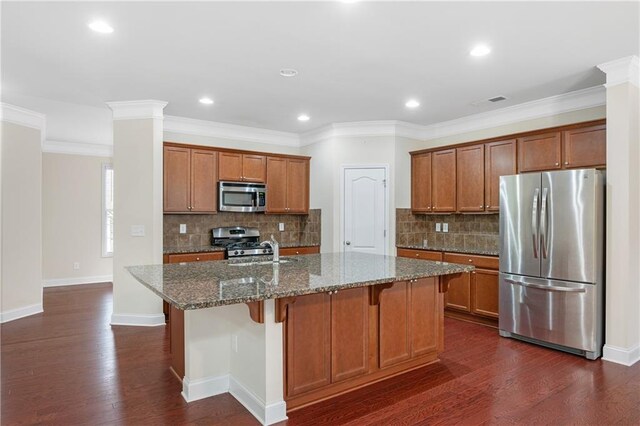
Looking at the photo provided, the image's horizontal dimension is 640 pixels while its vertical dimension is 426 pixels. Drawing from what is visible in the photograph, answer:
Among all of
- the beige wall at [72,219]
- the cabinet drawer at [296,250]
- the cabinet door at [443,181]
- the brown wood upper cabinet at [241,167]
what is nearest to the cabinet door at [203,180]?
the brown wood upper cabinet at [241,167]

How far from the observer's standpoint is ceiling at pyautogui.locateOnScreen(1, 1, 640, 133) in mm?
2637

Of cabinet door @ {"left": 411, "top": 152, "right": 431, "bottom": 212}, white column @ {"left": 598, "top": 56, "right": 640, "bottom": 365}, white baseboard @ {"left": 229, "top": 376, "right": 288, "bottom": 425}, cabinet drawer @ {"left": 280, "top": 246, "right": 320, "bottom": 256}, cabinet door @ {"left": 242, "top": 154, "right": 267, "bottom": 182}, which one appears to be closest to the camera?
white baseboard @ {"left": 229, "top": 376, "right": 288, "bottom": 425}

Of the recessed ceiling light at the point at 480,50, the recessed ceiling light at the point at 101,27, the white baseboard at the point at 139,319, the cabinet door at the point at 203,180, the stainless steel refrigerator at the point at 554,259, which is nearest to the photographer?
the recessed ceiling light at the point at 101,27

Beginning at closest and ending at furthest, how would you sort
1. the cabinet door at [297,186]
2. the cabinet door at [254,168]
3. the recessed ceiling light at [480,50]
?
the recessed ceiling light at [480,50]
the cabinet door at [254,168]
the cabinet door at [297,186]

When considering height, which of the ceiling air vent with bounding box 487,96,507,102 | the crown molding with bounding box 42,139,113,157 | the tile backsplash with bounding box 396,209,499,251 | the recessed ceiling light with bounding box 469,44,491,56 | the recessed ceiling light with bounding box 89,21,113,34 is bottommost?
the tile backsplash with bounding box 396,209,499,251

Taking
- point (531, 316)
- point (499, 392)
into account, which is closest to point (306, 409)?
point (499, 392)

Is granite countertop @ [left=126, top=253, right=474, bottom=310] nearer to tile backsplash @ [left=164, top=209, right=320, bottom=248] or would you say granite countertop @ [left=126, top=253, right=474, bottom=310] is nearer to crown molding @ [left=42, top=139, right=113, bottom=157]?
tile backsplash @ [left=164, top=209, right=320, bottom=248]

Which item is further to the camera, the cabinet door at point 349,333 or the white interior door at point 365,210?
the white interior door at point 365,210

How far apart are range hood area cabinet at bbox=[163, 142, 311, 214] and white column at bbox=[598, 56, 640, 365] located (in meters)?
4.05

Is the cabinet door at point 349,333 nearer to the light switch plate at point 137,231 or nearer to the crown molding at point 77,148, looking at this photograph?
the light switch plate at point 137,231

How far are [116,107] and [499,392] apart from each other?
4962 millimetres

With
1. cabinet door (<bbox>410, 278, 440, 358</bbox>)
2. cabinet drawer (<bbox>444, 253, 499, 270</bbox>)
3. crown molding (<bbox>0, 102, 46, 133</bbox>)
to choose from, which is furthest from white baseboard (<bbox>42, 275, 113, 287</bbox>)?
cabinet door (<bbox>410, 278, 440, 358</bbox>)

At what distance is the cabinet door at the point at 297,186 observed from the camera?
628 centimetres

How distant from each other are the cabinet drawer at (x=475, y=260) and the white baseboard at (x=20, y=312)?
18.1ft
